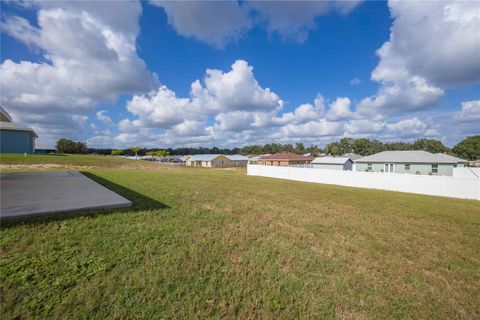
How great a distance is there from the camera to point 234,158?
70.6m

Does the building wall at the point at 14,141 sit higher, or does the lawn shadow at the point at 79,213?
the building wall at the point at 14,141

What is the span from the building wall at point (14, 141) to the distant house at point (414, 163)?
42877mm

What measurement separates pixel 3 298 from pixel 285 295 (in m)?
3.29

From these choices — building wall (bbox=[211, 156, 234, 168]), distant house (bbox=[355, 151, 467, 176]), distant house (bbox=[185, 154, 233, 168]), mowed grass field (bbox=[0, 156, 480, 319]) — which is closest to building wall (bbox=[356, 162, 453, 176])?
distant house (bbox=[355, 151, 467, 176])

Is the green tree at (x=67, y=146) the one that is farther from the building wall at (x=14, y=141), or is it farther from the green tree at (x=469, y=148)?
the green tree at (x=469, y=148)

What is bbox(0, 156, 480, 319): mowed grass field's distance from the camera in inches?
101

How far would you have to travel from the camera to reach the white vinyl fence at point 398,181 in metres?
13.0

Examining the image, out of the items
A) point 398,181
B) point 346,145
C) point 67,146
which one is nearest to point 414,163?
point 398,181

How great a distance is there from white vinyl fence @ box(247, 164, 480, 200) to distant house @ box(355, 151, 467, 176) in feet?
45.1

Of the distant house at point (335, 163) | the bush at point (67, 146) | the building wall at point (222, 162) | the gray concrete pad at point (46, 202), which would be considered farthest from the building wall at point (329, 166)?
the bush at point (67, 146)

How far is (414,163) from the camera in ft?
87.3

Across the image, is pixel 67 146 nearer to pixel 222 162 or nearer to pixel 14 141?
pixel 222 162

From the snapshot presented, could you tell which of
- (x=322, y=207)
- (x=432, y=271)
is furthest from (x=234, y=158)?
(x=432, y=271)

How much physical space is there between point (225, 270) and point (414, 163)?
31.9m
